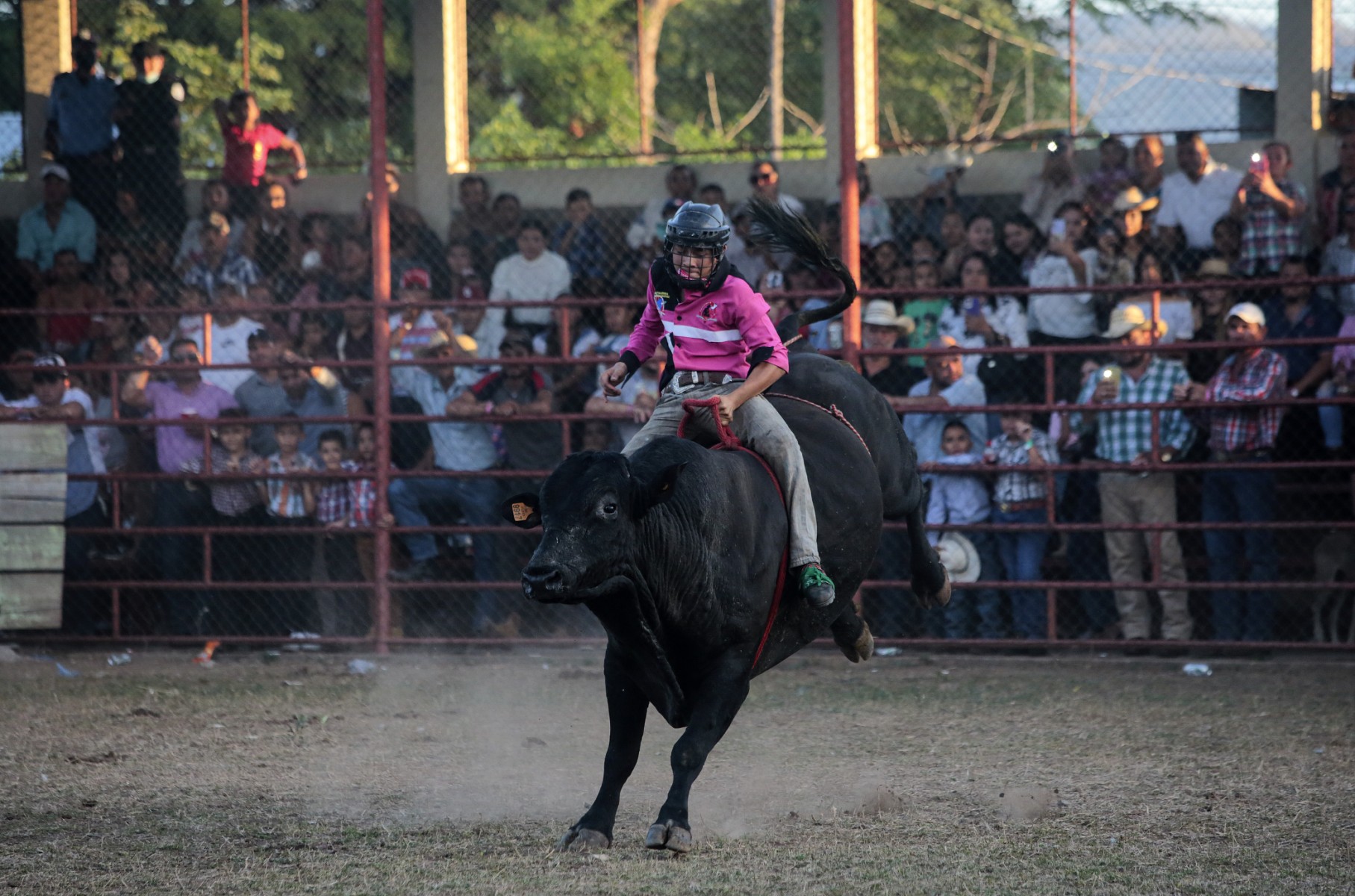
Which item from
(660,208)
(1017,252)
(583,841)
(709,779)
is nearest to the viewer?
(583,841)

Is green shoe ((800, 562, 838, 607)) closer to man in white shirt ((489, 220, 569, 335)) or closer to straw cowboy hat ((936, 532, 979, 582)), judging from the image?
straw cowboy hat ((936, 532, 979, 582))

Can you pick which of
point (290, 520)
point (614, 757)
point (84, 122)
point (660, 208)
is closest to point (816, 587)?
point (614, 757)

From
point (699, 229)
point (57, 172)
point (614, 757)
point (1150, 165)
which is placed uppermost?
point (57, 172)

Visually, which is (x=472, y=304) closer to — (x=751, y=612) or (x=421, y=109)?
(x=421, y=109)

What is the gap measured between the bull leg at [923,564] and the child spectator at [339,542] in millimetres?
4093

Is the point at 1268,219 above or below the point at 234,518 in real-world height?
above

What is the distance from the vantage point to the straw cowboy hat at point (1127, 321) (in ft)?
29.4

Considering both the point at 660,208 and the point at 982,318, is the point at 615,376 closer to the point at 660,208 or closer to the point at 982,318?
→ the point at 982,318

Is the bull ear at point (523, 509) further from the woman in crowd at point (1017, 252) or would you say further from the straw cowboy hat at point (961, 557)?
the woman in crowd at point (1017, 252)

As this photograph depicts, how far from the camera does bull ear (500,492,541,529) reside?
16.2 feet

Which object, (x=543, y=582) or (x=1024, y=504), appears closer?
(x=543, y=582)

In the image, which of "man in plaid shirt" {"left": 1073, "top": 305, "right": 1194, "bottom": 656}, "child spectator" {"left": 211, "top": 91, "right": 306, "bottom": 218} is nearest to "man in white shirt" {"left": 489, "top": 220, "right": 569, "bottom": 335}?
"child spectator" {"left": 211, "top": 91, "right": 306, "bottom": 218}

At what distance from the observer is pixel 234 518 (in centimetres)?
996

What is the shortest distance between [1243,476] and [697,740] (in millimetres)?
5060
